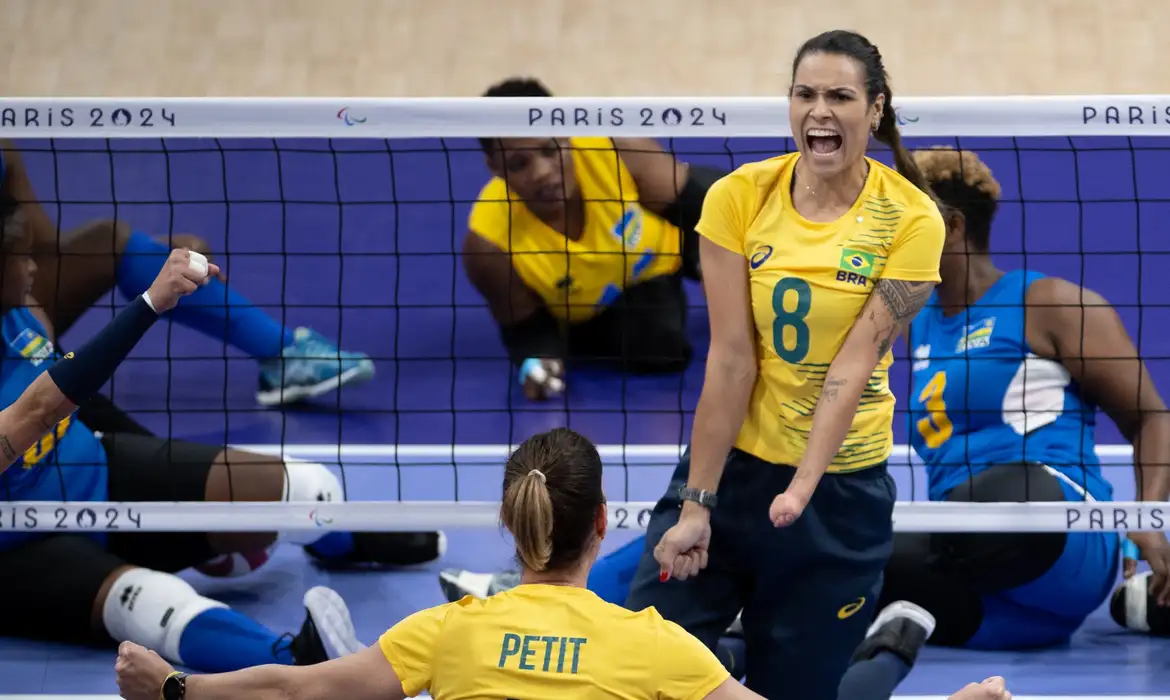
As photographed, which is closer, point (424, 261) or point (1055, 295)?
point (1055, 295)

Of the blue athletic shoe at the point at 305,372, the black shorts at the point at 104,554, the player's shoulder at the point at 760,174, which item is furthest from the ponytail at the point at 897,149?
the blue athletic shoe at the point at 305,372

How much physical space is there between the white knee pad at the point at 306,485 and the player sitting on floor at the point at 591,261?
1.54m

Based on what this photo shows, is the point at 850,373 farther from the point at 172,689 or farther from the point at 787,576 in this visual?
the point at 172,689

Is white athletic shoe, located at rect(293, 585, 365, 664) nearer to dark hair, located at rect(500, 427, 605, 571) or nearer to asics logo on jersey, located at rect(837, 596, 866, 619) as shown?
asics logo on jersey, located at rect(837, 596, 866, 619)

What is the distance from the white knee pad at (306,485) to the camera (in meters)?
4.12

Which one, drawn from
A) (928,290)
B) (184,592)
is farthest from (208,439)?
(928,290)

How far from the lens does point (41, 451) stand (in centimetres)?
386

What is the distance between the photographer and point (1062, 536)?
3.83 m

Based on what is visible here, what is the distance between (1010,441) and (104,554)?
7.86ft

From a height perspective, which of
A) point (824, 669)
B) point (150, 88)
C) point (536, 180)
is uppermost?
point (150, 88)

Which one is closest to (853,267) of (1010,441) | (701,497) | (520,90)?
(701,497)

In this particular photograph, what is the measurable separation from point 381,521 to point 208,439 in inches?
76.8

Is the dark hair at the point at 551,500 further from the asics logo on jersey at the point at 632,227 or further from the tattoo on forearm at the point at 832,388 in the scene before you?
the asics logo on jersey at the point at 632,227

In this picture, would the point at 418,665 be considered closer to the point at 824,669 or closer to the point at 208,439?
the point at 824,669
